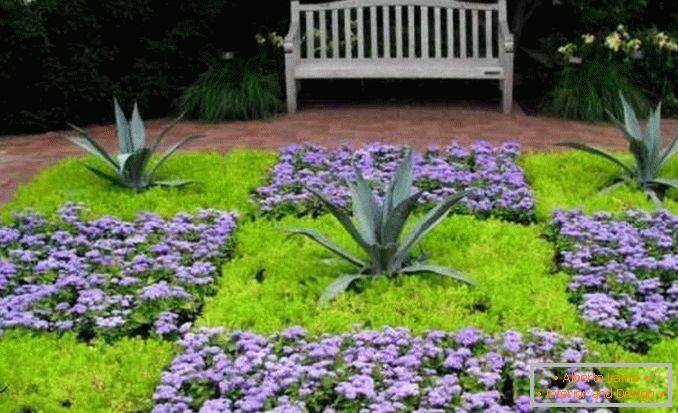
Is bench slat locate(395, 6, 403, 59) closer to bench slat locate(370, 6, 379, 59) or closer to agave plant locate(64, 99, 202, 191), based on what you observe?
bench slat locate(370, 6, 379, 59)

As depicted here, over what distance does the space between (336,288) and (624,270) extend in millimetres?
1354

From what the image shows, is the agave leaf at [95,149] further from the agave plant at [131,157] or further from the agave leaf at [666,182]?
the agave leaf at [666,182]

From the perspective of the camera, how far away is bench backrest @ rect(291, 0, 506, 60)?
9.99m

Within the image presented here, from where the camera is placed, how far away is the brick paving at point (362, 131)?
8.35 meters

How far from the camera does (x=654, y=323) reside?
4586 mm

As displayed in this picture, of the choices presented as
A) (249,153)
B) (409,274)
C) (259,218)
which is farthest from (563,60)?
(409,274)

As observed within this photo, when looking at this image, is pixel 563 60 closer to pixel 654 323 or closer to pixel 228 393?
pixel 654 323

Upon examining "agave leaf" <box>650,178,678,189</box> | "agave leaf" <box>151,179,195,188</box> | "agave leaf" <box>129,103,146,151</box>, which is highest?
"agave leaf" <box>129,103,146,151</box>

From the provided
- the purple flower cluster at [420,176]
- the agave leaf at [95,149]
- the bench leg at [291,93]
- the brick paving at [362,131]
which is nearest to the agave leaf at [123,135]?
the agave leaf at [95,149]

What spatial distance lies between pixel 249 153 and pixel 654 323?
3.80m

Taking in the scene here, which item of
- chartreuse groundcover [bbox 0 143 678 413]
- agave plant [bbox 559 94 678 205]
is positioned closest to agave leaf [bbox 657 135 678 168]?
agave plant [bbox 559 94 678 205]

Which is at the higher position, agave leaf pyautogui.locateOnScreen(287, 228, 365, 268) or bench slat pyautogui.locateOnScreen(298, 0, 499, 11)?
bench slat pyautogui.locateOnScreen(298, 0, 499, 11)

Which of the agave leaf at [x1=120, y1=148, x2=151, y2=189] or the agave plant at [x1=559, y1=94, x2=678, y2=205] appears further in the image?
the agave leaf at [x1=120, y1=148, x2=151, y2=189]

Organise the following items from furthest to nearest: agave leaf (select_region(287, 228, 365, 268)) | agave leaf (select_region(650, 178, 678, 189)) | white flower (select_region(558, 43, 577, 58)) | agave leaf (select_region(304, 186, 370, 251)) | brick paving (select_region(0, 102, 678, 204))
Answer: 1. white flower (select_region(558, 43, 577, 58))
2. brick paving (select_region(0, 102, 678, 204))
3. agave leaf (select_region(650, 178, 678, 189))
4. agave leaf (select_region(287, 228, 365, 268))
5. agave leaf (select_region(304, 186, 370, 251))
